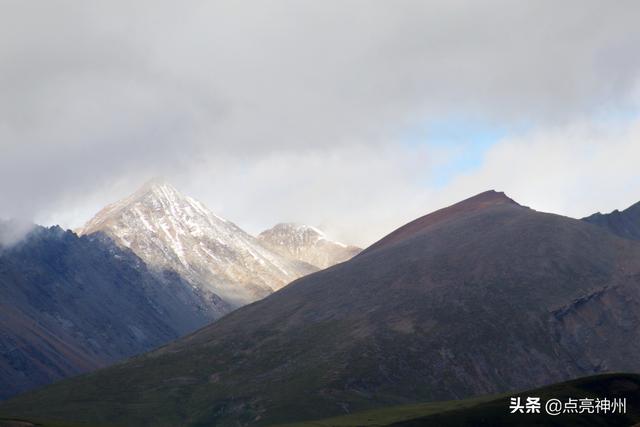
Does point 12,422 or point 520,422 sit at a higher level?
point 12,422

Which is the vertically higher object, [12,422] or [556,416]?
[12,422]

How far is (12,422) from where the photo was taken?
198375 mm

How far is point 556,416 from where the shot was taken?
197m

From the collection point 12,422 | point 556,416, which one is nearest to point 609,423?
→ point 556,416

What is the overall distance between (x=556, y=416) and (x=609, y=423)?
32.3 feet

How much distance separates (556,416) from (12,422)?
101620 millimetres

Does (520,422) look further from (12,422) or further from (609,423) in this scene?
(12,422)

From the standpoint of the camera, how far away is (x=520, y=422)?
641 ft

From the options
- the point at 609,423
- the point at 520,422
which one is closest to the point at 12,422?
the point at 520,422

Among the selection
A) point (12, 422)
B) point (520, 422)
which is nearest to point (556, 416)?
point (520, 422)

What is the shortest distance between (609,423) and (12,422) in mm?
111376

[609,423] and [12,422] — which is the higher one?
[12,422]

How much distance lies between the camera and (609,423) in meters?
197

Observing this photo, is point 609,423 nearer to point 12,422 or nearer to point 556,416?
point 556,416
